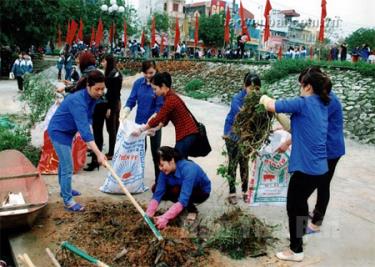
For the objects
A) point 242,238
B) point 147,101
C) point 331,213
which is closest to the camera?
point 242,238

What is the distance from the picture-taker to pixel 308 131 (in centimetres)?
329

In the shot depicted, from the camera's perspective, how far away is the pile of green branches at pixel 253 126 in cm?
384

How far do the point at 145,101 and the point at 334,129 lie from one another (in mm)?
2228

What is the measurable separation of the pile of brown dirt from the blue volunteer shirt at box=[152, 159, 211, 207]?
293mm

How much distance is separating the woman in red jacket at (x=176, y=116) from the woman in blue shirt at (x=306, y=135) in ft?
3.86

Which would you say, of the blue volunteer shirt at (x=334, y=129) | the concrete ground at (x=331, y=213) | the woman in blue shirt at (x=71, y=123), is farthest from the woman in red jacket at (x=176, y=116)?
the blue volunteer shirt at (x=334, y=129)

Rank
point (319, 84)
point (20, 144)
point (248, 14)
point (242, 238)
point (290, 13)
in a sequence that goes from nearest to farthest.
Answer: point (319, 84), point (242, 238), point (20, 144), point (248, 14), point (290, 13)

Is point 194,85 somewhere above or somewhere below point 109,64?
below

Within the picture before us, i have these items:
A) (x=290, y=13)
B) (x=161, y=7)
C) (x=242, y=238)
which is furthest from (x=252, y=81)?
(x=290, y=13)

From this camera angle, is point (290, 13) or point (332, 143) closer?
point (332, 143)

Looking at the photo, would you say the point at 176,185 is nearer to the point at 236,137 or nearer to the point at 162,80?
the point at 236,137

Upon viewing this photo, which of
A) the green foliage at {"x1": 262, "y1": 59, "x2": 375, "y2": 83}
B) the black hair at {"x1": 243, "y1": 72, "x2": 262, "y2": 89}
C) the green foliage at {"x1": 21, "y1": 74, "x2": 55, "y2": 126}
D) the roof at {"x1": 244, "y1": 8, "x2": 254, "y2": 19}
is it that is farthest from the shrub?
the roof at {"x1": 244, "y1": 8, "x2": 254, "y2": 19}

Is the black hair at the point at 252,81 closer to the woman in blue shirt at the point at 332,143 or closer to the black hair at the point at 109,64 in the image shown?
the woman in blue shirt at the point at 332,143

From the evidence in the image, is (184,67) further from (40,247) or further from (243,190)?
(40,247)
